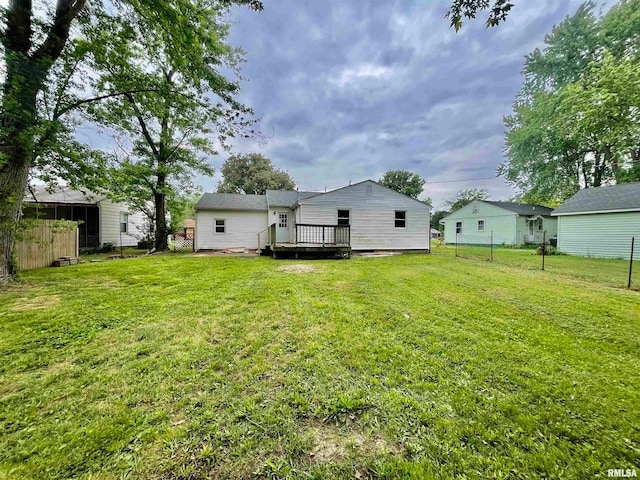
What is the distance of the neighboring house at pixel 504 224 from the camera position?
19406mm

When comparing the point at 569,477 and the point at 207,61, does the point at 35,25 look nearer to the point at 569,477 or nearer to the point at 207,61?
the point at 207,61

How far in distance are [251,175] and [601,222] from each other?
28.4 metres

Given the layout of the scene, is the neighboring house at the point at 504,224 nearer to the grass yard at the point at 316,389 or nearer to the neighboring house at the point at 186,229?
the grass yard at the point at 316,389

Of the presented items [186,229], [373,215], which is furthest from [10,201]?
[186,229]

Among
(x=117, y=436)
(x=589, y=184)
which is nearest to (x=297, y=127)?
(x=117, y=436)

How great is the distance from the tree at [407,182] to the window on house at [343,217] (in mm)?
22213

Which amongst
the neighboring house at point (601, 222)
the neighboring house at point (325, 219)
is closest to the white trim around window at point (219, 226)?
the neighboring house at point (325, 219)

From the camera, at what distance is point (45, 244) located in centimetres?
679

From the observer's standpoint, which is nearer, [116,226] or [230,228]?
[230,228]

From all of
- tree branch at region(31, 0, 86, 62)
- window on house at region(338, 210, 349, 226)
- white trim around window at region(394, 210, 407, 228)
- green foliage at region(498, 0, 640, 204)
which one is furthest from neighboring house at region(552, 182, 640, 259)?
tree branch at region(31, 0, 86, 62)

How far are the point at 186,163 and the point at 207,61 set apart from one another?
780 cm

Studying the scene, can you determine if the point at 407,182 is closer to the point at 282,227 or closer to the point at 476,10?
the point at 282,227

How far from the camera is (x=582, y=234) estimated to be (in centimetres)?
1258

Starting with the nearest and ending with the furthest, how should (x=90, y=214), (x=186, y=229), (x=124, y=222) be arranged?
(x=90, y=214)
(x=124, y=222)
(x=186, y=229)
